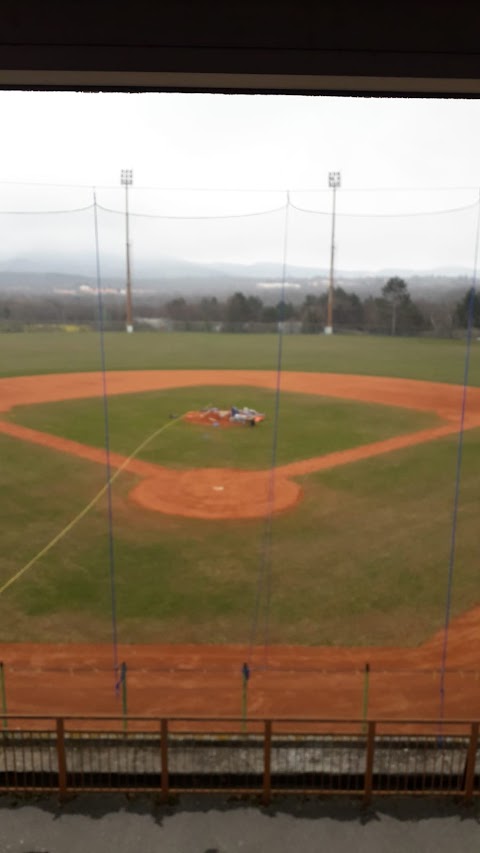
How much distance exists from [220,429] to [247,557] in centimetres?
825

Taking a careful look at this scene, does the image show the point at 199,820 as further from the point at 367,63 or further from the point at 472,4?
the point at 472,4

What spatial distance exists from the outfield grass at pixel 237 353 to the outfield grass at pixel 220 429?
6.78m

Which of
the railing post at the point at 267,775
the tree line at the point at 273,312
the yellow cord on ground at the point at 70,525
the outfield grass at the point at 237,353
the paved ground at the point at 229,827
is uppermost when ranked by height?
the tree line at the point at 273,312

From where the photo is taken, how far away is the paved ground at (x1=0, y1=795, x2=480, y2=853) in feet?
7.97

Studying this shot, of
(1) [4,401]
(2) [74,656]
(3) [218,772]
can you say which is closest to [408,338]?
(1) [4,401]

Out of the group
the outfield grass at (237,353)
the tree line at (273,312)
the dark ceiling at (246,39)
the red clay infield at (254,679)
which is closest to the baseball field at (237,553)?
the red clay infield at (254,679)

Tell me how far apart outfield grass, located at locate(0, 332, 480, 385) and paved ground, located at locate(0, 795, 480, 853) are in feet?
76.0

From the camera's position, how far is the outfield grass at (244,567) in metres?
6.75

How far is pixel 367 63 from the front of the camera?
1980mm

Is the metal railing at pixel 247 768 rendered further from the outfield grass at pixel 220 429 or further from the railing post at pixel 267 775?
the outfield grass at pixel 220 429

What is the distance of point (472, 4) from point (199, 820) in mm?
3005

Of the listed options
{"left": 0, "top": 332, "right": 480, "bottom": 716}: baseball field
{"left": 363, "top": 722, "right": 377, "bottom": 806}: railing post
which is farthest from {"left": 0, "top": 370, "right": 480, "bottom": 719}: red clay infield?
{"left": 363, "top": 722, "right": 377, "bottom": 806}: railing post

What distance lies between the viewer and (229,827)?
2.53 meters

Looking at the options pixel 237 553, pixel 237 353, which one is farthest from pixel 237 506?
pixel 237 353
